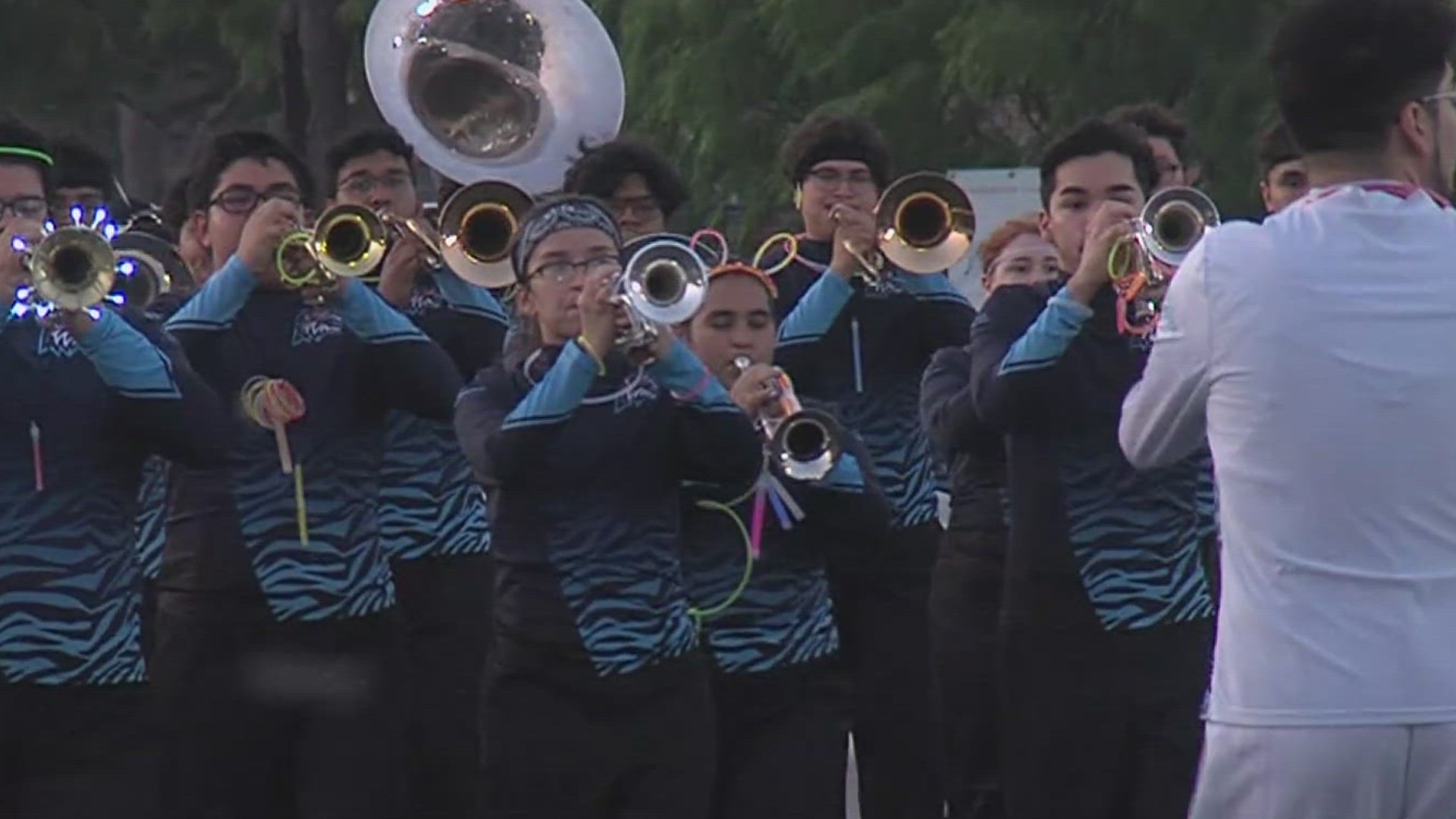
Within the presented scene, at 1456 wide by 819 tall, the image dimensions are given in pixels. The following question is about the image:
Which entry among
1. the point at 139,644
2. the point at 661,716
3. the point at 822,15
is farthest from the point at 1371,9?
the point at 822,15

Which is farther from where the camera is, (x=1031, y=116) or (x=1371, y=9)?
(x=1031, y=116)

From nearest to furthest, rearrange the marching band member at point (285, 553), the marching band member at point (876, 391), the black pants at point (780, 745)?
1. the black pants at point (780, 745)
2. the marching band member at point (285, 553)
3. the marching band member at point (876, 391)

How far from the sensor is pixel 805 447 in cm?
680

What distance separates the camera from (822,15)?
15414 millimetres

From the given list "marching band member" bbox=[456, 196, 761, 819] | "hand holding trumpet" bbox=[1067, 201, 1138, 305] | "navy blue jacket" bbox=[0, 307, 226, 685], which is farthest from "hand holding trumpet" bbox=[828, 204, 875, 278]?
"navy blue jacket" bbox=[0, 307, 226, 685]

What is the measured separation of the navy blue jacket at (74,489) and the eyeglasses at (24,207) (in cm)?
24

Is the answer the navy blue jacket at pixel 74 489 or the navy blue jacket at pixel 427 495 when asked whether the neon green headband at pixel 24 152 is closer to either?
the navy blue jacket at pixel 74 489

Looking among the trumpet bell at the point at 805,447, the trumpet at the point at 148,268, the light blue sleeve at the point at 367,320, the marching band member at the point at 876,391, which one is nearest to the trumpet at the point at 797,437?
the trumpet bell at the point at 805,447

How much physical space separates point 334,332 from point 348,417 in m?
0.21

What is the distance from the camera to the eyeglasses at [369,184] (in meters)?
8.46

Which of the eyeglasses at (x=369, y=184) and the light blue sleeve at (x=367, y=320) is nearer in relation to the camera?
the light blue sleeve at (x=367, y=320)

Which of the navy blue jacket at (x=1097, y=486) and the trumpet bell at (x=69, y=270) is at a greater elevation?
the trumpet bell at (x=69, y=270)

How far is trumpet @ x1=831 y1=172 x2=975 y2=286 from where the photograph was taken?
27.7 feet

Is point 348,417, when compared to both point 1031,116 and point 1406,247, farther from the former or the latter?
Answer: point 1031,116
